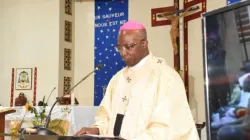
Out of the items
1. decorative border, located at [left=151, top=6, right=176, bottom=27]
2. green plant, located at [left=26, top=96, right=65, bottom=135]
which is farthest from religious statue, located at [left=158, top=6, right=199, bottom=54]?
green plant, located at [left=26, top=96, right=65, bottom=135]

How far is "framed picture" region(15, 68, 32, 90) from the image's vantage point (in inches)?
291

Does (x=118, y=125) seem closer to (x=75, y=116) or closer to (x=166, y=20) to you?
(x=75, y=116)

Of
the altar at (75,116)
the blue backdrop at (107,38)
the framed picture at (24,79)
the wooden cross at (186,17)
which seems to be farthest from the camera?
the framed picture at (24,79)

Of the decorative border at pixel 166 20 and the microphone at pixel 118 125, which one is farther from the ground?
the decorative border at pixel 166 20

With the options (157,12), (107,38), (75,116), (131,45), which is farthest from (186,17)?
(131,45)

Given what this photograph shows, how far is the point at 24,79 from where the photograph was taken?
738 centimetres

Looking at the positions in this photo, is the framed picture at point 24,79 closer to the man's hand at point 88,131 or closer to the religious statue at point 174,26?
the religious statue at point 174,26

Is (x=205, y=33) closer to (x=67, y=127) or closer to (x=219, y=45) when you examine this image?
(x=219, y=45)

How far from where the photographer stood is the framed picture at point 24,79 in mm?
7379

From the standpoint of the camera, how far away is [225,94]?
1714 millimetres

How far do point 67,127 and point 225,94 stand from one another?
366 cm

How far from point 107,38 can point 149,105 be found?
468 cm

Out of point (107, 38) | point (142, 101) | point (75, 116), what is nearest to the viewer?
point (142, 101)

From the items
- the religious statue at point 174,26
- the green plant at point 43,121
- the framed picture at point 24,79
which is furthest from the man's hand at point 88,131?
the framed picture at point 24,79
